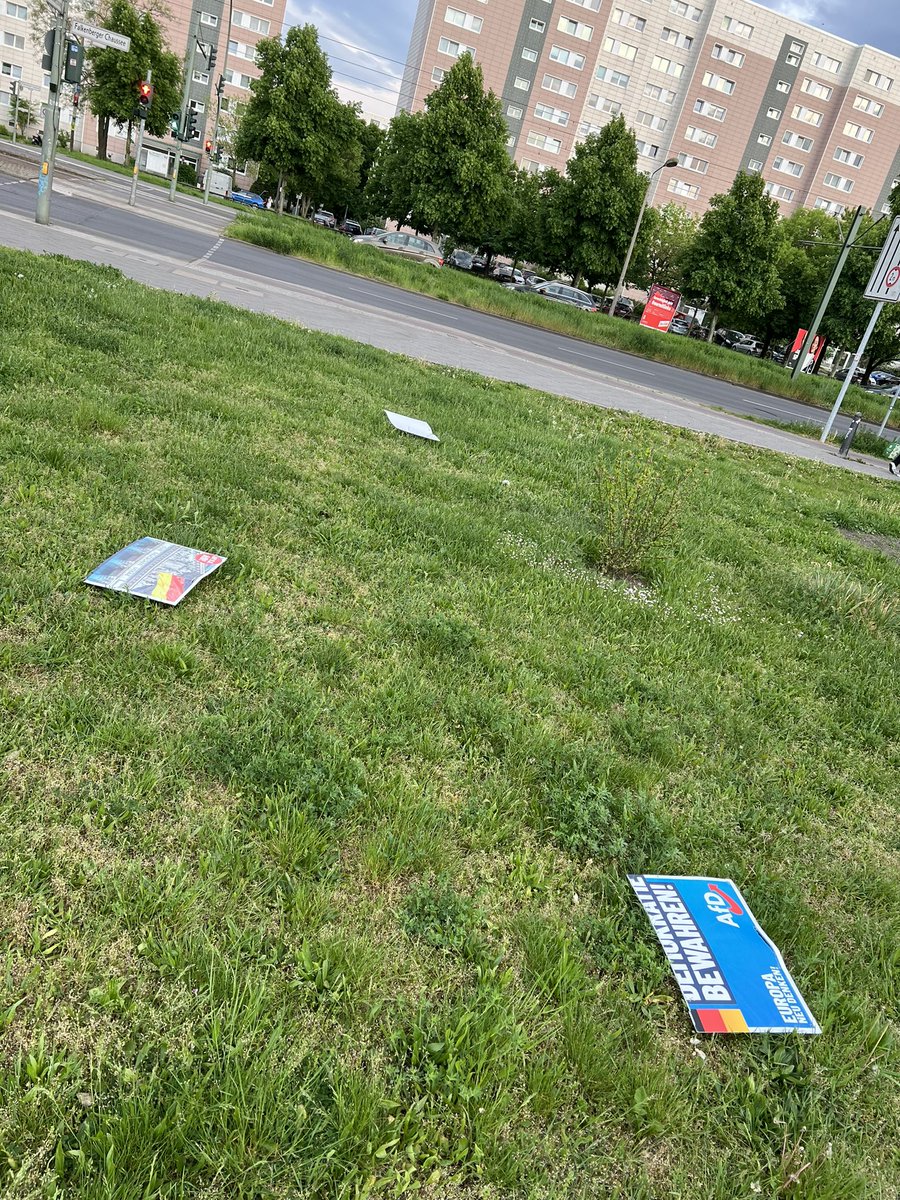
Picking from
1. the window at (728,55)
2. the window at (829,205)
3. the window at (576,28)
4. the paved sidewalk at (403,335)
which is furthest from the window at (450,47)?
the paved sidewalk at (403,335)

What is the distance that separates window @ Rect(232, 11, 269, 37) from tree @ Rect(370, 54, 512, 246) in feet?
150

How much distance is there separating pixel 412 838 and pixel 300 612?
154 centimetres

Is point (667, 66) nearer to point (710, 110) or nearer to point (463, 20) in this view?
point (710, 110)

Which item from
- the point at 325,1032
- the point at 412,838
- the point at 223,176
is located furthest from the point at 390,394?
the point at 223,176

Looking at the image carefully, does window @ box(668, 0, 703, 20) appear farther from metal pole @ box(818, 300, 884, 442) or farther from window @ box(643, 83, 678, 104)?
metal pole @ box(818, 300, 884, 442)

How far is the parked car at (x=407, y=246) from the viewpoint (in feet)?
109

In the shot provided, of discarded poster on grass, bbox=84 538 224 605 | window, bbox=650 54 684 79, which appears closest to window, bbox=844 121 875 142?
window, bbox=650 54 684 79

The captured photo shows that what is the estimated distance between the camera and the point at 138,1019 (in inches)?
69.4

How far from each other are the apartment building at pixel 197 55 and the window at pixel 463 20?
18475 mm

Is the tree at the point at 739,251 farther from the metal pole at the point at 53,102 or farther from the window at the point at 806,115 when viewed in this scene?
the window at the point at 806,115

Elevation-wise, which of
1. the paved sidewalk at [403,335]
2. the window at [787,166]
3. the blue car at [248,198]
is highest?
the window at [787,166]

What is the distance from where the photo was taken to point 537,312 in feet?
92.3

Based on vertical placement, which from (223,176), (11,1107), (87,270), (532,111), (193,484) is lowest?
(11,1107)

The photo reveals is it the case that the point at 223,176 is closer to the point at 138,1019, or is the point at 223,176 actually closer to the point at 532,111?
the point at 532,111
